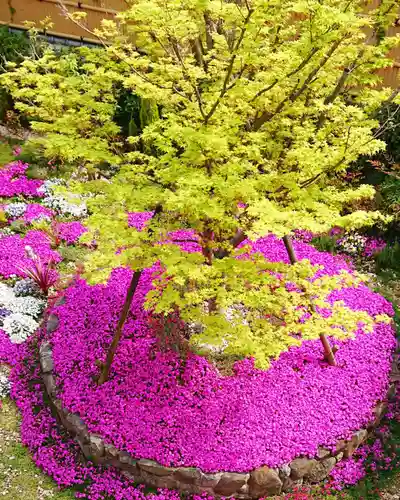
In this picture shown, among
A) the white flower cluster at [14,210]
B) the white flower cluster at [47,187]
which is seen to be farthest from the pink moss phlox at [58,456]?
the white flower cluster at [47,187]

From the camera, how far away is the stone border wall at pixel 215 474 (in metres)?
6.52

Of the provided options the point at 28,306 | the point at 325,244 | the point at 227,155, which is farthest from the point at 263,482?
the point at 325,244

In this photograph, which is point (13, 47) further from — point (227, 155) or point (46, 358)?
point (227, 155)

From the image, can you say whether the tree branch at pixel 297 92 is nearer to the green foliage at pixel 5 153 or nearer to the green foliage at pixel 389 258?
the green foliage at pixel 389 258

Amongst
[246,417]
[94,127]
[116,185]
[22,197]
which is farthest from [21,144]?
[246,417]

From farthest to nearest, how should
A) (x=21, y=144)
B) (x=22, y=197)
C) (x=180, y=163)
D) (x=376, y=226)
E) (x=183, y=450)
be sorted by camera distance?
(x=21, y=144)
(x=22, y=197)
(x=376, y=226)
(x=183, y=450)
(x=180, y=163)

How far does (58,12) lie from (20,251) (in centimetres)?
908

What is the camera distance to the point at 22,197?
12336mm

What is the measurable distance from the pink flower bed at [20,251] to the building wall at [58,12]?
308 inches

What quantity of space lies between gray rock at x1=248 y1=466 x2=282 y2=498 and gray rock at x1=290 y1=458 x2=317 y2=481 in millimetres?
230

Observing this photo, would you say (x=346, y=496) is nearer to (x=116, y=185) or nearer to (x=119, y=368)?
(x=119, y=368)

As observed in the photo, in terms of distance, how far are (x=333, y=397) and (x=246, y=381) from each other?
1.25m

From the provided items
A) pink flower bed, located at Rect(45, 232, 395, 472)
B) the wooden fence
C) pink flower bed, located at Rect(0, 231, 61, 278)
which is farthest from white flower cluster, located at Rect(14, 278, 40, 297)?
the wooden fence

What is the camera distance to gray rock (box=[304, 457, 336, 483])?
6912 millimetres
